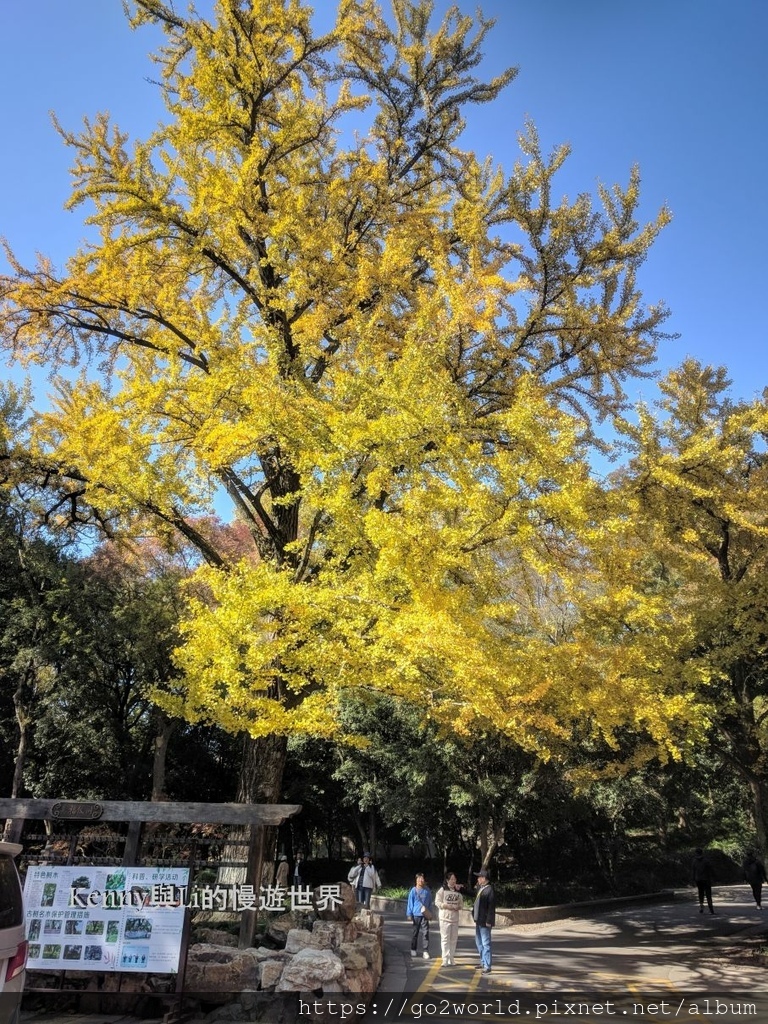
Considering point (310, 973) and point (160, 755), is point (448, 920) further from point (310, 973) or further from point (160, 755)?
point (160, 755)

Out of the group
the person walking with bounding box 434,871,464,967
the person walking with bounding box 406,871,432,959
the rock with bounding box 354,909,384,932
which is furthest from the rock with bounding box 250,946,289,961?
the person walking with bounding box 406,871,432,959

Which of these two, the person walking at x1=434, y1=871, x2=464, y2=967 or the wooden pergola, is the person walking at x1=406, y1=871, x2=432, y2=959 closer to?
the person walking at x1=434, y1=871, x2=464, y2=967

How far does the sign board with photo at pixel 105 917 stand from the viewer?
5512mm

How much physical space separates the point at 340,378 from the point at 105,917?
575cm

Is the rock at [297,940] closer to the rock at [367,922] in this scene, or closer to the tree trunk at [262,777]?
the tree trunk at [262,777]

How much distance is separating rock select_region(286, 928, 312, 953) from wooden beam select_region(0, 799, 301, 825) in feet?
3.97

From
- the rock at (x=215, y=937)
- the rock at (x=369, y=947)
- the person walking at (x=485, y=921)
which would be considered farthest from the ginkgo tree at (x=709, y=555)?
the rock at (x=215, y=937)

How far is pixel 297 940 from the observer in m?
6.29

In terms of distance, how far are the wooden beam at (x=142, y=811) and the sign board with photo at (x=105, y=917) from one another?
0.48m

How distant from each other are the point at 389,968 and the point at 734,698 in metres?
7.10

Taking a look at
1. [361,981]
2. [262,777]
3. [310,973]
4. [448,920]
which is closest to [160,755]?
[262,777]

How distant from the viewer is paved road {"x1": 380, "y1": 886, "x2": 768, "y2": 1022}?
7.14 m

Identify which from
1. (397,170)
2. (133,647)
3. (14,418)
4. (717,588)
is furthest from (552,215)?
(133,647)

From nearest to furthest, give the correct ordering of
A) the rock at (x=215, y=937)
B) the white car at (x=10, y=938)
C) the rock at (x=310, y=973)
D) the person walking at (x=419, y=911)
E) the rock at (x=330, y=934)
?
the white car at (x=10, y=938)
the rock at (x=310, y=973)
the rock at (x=330, y=934)
the rock at (x=215, y=937)
the person walking at (x=419, y=911)
